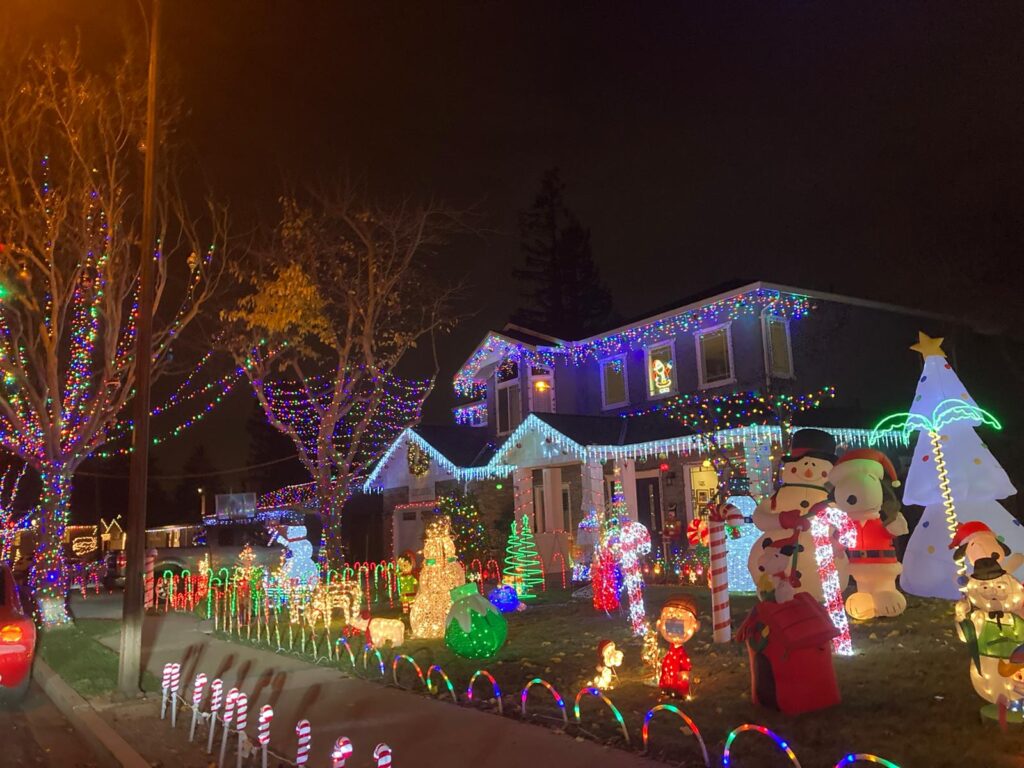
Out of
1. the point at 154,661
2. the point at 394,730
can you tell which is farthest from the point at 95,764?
the point at 154,661

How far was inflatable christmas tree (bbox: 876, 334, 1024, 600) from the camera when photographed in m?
10.5

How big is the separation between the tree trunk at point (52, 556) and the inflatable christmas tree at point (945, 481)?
625 inches

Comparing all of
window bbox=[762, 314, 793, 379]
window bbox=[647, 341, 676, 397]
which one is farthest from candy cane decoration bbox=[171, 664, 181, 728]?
window bbox=[647, 341, 676, 397]

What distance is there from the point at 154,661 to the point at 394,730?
636cm

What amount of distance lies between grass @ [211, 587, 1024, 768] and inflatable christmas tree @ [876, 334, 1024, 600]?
18.2 inches

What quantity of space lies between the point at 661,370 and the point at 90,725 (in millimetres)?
15961

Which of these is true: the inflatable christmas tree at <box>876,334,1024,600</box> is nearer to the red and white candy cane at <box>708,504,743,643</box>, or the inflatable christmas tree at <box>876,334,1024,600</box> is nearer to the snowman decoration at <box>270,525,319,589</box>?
the red and white candy cane at <box>708,504,743,643</box>

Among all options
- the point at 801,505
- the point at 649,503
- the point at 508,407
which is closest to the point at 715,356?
the point at 649,503

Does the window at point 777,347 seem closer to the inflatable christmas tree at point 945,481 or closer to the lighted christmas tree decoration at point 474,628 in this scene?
the inflatable christmas tree at point 945,481

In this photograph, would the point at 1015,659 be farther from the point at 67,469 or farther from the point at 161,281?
the point at 67,469

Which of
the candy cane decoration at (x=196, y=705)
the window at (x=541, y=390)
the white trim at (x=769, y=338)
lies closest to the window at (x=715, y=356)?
the white trim at (x=769, y=338)

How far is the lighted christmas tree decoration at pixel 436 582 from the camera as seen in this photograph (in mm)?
11562

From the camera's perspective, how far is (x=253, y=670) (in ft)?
33.0

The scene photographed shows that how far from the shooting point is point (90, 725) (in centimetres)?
790
